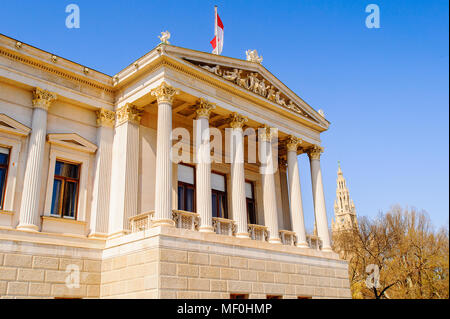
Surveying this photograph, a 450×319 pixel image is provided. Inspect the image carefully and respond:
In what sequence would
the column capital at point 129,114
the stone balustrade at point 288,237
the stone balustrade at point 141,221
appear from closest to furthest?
the stone balustrade at point 141,221, the column capital at point 129,114, the stone balustrade at point 288,237

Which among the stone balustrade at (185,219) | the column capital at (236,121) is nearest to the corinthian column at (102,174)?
the stone balustrade at (185,219)

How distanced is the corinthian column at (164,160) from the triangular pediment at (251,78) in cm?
186

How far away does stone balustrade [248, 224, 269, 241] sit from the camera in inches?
842

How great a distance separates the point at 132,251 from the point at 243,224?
5.60 meters

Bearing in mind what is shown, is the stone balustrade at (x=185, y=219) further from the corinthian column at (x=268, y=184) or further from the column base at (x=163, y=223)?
the corinthian column at (x=268, y=184)

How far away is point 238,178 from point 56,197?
846 cm

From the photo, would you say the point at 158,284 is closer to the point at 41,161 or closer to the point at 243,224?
the point at 243,224

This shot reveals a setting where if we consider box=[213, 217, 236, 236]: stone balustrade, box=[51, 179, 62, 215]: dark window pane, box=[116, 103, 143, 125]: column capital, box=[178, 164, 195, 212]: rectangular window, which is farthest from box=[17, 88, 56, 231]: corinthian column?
box=[213, 217, 236, 236]: stone balustrade

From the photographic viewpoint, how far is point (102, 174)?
66.4ft

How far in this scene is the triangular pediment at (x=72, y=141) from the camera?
19172mm

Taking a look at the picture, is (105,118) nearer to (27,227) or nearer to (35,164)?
(35,164)

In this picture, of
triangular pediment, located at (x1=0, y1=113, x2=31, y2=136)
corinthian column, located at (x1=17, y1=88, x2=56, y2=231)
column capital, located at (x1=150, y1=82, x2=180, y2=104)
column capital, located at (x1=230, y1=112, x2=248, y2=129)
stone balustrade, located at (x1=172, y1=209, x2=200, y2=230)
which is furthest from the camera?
column capital, located at (x1=230, y1=112, x2=248, y2=129)

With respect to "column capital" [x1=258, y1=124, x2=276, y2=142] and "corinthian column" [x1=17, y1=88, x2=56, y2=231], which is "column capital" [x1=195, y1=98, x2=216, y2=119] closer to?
"column capital" [x1=258, y1=124, x2=276, y2=142]

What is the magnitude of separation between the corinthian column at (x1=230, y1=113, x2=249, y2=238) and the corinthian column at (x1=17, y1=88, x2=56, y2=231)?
8.72 meters
